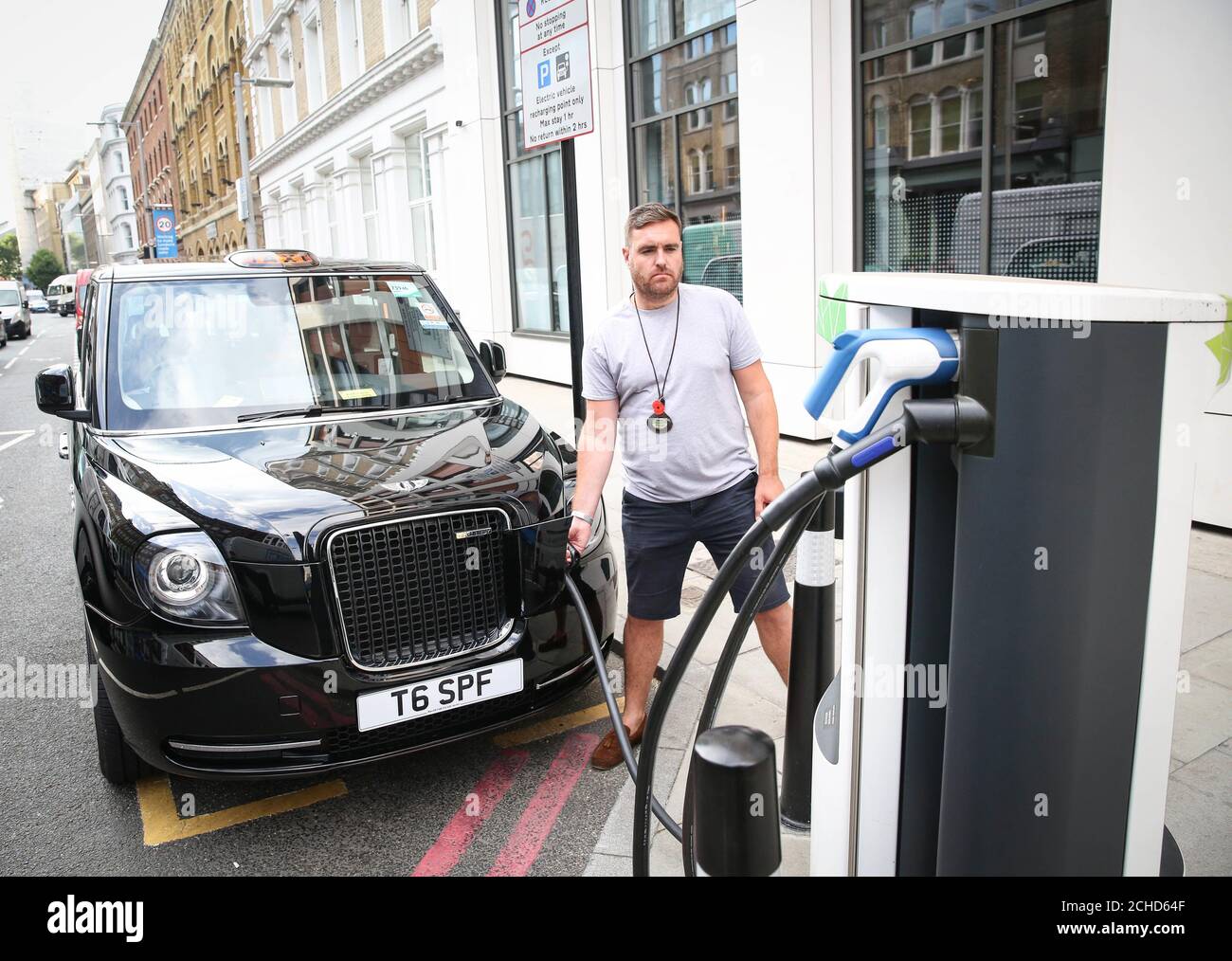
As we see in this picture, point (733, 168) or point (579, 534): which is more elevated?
point (733, 168)

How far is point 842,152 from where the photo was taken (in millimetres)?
7918

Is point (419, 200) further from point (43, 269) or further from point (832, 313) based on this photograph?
point (43, 269)

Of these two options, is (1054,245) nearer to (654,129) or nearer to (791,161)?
(791,161)

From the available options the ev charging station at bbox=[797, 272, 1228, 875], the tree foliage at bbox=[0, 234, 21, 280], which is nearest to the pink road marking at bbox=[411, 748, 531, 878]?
the ev charging station at bbox=[797, 272, 1228, 875]

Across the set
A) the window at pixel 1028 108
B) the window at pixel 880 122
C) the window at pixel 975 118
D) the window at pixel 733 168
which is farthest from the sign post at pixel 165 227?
the window at pixel 1028 108

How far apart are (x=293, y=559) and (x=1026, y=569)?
2.16 m

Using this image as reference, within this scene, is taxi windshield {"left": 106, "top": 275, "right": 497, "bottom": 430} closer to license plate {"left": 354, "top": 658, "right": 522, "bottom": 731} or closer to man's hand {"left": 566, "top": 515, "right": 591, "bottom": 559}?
man's hand {"left": 566, "top": 515, "right": 591, "bottom": 559}

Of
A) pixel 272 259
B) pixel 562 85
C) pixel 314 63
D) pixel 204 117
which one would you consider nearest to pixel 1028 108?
pixel 562 85

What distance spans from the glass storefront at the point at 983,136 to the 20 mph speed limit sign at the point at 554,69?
323 cm

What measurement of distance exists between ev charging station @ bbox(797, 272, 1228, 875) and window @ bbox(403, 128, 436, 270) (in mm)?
18786

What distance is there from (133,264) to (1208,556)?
18.6 feet

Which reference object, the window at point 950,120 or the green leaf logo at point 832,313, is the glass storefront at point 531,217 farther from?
the green leaf logo at point 832,313
